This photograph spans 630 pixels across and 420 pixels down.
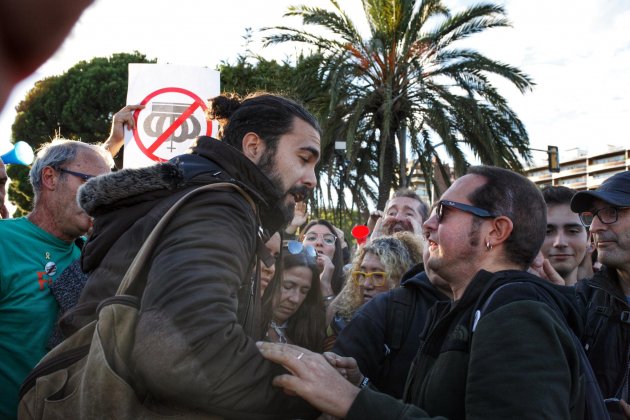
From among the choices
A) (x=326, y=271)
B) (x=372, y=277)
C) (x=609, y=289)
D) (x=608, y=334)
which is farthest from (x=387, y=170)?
(x=608, y=334)

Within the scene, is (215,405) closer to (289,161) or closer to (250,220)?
(250,220)

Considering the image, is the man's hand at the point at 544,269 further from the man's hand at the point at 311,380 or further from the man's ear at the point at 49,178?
the man's ear at the point at 49,178

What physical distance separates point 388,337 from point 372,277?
1.26m

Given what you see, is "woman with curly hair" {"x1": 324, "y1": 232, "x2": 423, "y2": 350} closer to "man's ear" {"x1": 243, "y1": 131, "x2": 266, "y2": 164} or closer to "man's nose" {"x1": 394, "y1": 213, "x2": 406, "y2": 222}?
"man's nose" {"x1": 394, "y1": 213, "x2": 406, "y2": 222}

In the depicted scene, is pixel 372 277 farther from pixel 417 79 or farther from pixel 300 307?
pixel 417 79

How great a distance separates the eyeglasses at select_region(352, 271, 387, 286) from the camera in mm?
3947

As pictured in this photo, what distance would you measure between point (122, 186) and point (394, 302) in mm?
1567

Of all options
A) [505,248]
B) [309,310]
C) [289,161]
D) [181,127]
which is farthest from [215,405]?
[181,127]

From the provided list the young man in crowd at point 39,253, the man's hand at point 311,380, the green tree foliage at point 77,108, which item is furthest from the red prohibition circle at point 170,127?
the green tree foliage at point 77,108

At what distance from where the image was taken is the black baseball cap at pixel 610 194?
301 centimetres

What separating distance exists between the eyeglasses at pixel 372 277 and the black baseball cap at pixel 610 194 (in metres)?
1.30

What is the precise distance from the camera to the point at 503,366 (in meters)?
1.54

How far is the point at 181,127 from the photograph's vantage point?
4.04 m

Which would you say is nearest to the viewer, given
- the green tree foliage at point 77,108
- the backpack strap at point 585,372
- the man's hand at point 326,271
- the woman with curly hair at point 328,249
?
the backpack strap at point 585,372
